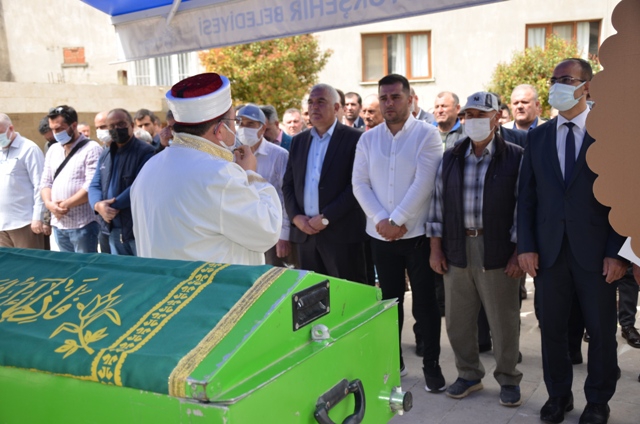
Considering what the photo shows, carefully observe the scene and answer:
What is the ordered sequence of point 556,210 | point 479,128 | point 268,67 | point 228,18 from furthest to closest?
point 268,67 → point 228,18 → point 479,128 → point 556,210

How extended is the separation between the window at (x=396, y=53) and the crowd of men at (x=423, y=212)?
50.1 feet

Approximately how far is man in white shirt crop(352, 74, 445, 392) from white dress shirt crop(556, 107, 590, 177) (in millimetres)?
949

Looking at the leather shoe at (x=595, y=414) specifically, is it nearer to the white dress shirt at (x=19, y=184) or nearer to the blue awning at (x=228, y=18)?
the blue awning at (x=228, y=18)

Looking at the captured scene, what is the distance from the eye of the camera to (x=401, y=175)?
4504mm

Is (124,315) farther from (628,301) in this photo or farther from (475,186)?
(628,301)

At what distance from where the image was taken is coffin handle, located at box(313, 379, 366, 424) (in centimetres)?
149

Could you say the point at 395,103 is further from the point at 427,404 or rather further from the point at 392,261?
the point at 427,404

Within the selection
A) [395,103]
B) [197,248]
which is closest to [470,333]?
[395,103]

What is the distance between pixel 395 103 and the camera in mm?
4496

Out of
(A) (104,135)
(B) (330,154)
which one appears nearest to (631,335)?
(B) (330,154)

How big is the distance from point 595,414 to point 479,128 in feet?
6.09

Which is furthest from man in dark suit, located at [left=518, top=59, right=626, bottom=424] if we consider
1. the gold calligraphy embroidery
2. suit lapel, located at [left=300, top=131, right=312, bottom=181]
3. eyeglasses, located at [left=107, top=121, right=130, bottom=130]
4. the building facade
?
the building facade

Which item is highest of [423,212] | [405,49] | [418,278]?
[405,49]

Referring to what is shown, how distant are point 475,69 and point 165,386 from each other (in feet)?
65.9
